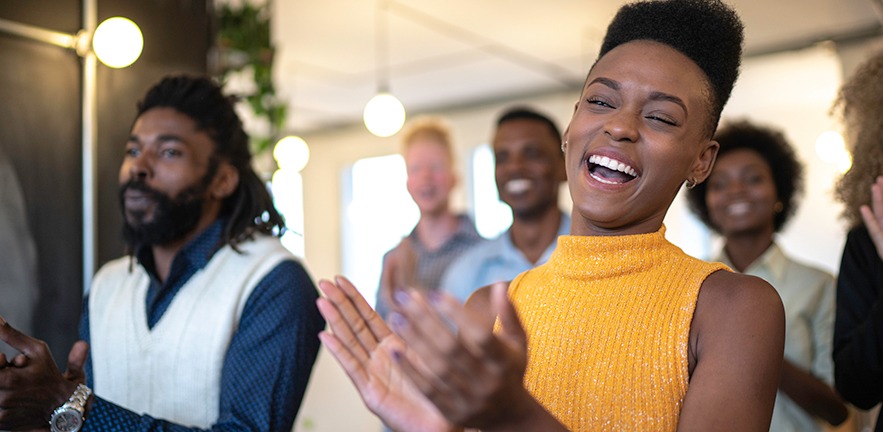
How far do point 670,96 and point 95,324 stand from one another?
1654 millimetres

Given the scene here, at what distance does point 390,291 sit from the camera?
3436 millimetres

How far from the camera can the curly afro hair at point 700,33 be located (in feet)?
4.37

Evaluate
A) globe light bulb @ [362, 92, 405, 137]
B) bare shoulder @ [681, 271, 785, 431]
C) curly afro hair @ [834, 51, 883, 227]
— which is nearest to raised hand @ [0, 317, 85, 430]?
bare shoulder @ [681, 271, 785, 431]

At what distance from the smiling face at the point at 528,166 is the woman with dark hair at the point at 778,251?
0.62 m

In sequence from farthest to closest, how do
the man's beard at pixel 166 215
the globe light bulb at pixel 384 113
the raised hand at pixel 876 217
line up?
the globe light bulb at pixel 384 113
the man's beard at pixel 166 215
the raised hand at pixel 876 217

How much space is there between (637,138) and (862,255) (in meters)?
1.03

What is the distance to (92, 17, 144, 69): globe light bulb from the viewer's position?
101 inches

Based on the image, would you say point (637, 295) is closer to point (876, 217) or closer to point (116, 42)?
point (876, 217)

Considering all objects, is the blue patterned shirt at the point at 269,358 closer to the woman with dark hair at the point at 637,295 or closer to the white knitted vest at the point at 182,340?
the white knitted vest at the point at 182,340

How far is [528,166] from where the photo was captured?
10.1ft

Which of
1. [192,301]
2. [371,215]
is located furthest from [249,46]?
[371,215]

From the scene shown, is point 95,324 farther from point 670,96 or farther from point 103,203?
point 670,96

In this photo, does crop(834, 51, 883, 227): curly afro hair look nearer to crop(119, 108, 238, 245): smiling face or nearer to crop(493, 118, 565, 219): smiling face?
crop(493, 118, 565, 219): smiling face

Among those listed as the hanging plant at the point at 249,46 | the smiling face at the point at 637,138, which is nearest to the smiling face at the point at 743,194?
the smiling face at the point at 637,138
